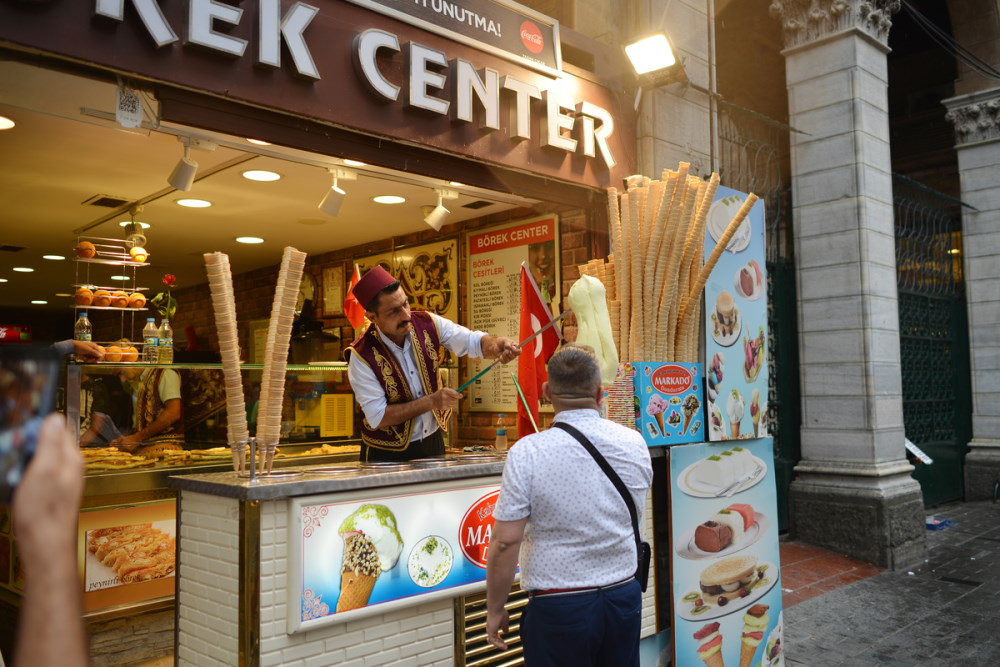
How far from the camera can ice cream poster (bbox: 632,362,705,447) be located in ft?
13.9

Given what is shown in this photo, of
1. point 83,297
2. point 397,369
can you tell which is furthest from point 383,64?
point 83,297

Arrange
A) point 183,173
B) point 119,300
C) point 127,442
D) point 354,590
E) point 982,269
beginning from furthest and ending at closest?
point 982,269, point 119,300, point 127,442, point 183,173, point 354,590

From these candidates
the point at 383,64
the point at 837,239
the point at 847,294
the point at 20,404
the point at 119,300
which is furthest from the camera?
the point at 837,239

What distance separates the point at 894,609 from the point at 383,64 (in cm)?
559

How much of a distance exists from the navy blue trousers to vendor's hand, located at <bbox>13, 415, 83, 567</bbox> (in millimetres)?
1925

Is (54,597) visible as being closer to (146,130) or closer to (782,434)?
(146,130)

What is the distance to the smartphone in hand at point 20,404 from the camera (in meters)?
0.88

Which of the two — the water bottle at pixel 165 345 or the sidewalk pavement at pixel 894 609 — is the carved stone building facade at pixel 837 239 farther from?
the water bottle at pixel 165 345

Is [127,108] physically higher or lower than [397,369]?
higher

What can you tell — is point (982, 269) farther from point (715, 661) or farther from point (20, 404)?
point (20, 404)

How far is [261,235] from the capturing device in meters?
8.25

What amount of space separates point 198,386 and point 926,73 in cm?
1297

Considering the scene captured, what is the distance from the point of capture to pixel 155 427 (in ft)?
17.9

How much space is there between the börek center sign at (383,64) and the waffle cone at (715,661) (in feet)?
11.1
